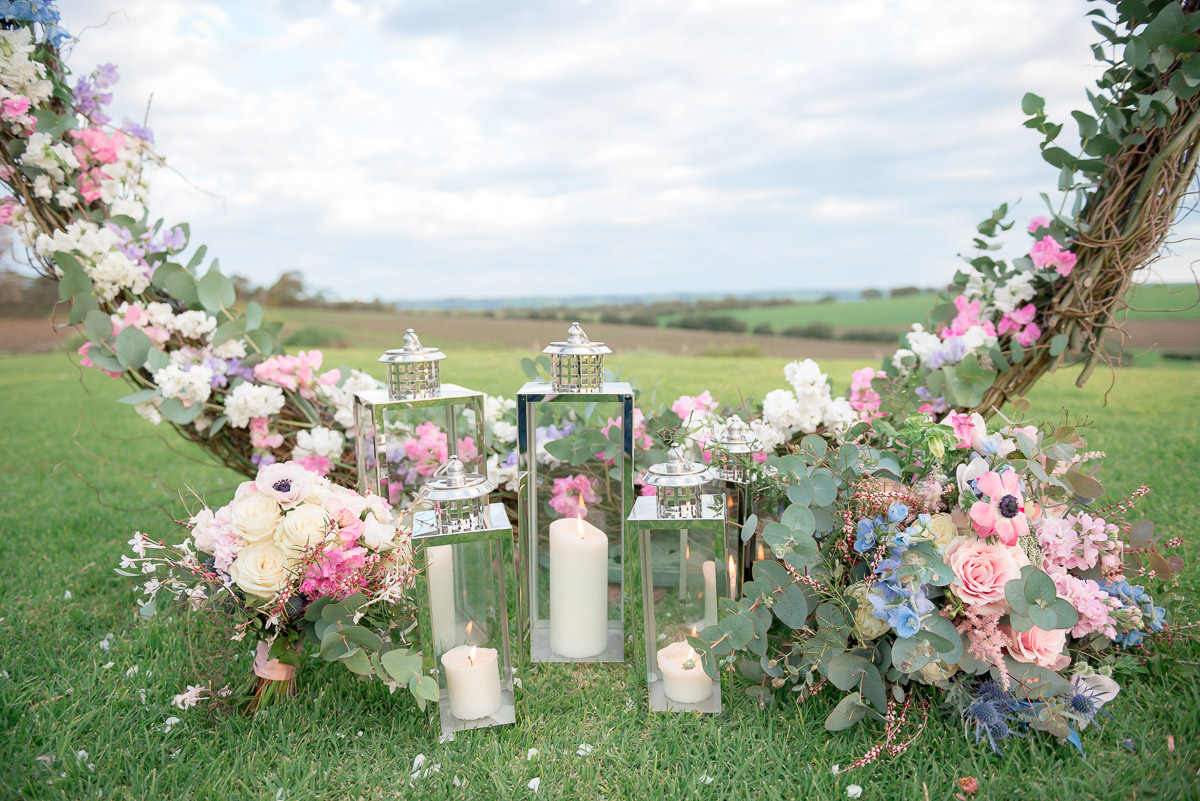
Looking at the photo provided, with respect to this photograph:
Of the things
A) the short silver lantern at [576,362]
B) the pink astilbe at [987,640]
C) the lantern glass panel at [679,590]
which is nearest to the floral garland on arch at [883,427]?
the pink astilbe at [987,640]

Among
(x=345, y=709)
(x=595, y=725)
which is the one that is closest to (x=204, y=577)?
(x=345, y=709)

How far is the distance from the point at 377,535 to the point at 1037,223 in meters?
2.68

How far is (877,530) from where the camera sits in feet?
5.80

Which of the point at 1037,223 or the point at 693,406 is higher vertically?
the point at 1037,223

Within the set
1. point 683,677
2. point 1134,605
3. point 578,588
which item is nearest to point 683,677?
point 683,677

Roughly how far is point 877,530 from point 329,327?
5789 millimetres

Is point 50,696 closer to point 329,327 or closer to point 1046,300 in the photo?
point 1046,300

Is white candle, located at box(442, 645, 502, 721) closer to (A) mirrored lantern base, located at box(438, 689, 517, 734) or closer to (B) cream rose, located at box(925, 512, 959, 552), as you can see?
(A) mirrored lantern base, located at box(438, 689, 517, 734)

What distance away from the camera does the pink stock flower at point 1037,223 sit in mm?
2795

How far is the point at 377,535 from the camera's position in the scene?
181cm

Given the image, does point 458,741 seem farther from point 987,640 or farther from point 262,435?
point 262,435

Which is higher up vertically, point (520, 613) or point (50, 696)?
point (520, 613)

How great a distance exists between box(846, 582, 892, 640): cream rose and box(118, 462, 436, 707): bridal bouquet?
1042 mm

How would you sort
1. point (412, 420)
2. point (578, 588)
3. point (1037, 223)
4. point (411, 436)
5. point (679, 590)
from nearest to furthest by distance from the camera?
point (679, 590) → point (578, 588) → point (412, 420) → point (411, 436) → point (1037, 223)
